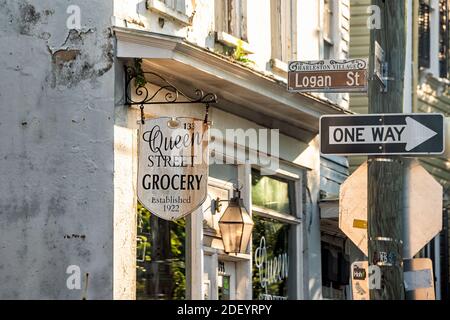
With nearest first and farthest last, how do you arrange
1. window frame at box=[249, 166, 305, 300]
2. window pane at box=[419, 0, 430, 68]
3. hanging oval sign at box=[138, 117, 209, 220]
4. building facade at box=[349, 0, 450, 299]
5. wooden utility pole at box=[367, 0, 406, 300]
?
wooden utility pole at box=[367, 0, 406, 300] < hanging oval sign at box=[138, 117, 209, 220] < window frame at box=[249, 166, 305, 300] < building facade at box=[349, 0, 450, 299] < window pane at box=[419, 0, 430, 68]

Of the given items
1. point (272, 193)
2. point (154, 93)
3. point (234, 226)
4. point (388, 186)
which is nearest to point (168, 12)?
point (154, 93)

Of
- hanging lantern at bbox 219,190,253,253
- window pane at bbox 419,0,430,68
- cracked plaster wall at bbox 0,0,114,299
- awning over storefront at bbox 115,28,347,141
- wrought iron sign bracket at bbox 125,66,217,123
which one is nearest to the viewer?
cracked plaster wall at bbox 0,0,114,299

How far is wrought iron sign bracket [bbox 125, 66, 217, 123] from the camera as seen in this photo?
45.5ft

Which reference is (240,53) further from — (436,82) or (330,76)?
(436,82)

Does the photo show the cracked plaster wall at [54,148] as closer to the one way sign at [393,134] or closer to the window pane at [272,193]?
the one way sign at [393,134]

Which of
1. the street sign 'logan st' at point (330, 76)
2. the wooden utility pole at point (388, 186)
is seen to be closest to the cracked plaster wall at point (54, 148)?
the street sign 'logan st' at point (330, 76)

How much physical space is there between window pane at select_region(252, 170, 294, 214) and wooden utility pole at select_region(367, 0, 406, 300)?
21.5 feet

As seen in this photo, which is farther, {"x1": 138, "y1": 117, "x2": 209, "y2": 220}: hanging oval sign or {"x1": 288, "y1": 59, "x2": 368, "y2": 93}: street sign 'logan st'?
{"x1": 138, "y1": 117, "x2": 209, "y2": 220}: hanging oval sign

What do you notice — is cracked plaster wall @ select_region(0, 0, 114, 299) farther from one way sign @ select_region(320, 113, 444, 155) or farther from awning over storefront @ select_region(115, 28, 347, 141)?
one way sign @ select_region(320, 113, 444, 155)

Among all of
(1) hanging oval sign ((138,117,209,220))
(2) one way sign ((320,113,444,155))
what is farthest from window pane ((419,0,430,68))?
(2) one way sign ((320,113,444,155))

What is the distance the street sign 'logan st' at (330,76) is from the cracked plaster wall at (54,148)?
2492mm

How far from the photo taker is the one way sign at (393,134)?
10406 mm

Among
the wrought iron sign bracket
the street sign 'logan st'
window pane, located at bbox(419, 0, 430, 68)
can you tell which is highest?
window pane, located at bbox(419, 0, 430, 68)
